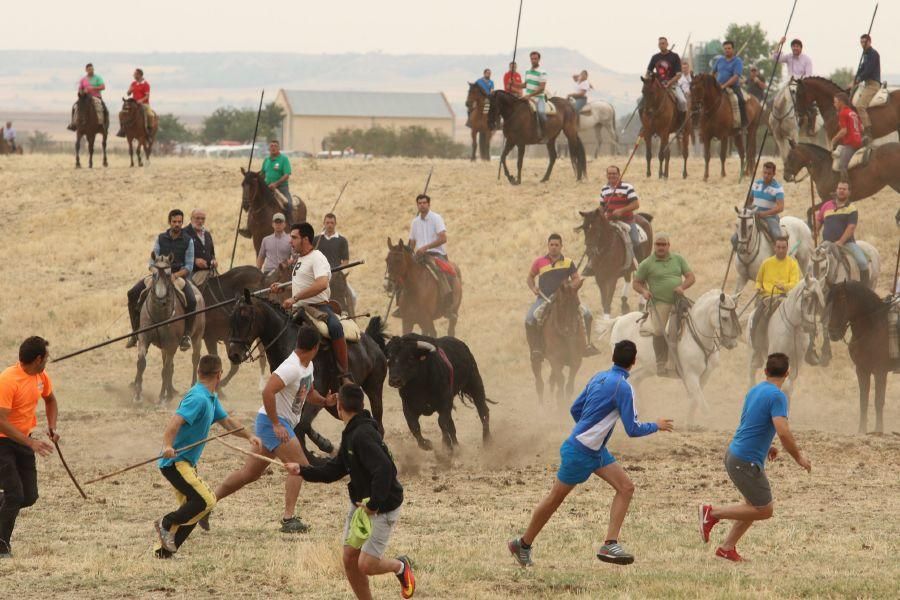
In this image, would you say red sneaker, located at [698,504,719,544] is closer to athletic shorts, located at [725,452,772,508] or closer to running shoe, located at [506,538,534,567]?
athletic shorts, located at [725,452,772,508]

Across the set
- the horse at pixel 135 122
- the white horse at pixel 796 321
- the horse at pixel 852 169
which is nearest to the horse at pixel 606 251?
the white horse at pixel 796 321

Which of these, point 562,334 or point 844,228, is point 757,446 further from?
point 844,228

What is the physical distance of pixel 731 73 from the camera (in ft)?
107

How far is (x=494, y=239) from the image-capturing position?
3331cm

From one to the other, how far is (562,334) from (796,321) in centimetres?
331

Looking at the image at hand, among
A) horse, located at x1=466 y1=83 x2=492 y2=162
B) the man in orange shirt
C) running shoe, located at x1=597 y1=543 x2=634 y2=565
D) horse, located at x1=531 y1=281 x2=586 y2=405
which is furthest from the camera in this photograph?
horse, located at x1=466 y1=83 x2=492 y2=162

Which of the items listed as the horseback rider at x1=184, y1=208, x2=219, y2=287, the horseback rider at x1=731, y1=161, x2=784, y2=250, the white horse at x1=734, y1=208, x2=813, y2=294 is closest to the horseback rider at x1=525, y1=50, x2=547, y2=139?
the horseback rider at x1=731, y1=161, x2=784, y2=250

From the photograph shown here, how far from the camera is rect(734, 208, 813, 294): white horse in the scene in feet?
73.7

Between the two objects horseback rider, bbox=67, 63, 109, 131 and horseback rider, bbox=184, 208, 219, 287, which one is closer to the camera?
horseback rider, bbox=184, 208, 219, 287

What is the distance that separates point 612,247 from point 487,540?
12.4 m

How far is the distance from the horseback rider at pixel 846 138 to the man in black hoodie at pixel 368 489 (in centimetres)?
1924

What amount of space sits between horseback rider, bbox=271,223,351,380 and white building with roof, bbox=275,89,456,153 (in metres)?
118

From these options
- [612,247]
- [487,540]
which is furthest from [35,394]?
[612,247]

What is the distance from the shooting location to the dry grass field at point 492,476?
10055 millimetres
